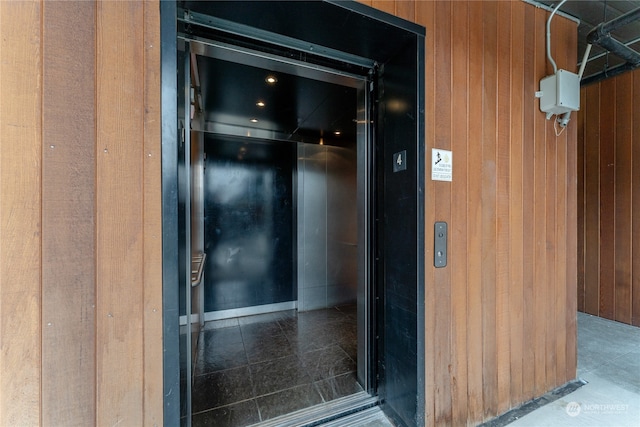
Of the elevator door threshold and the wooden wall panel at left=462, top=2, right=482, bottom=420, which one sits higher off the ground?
the wooden wall panel at left=462, top=2, right=482, bottom=420

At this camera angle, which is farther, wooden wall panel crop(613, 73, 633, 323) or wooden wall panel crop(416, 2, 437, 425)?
wooden wall panel crop(613, 73, 633, 323)

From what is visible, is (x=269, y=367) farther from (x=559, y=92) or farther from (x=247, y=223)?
(x=559, y=92)

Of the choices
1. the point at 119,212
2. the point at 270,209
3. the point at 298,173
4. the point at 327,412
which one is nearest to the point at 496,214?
the point at 327,412

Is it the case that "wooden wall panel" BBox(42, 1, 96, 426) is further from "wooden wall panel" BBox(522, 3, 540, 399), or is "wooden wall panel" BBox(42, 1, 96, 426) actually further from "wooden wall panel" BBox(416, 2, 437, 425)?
"wooden wall panel" BBox(522, 3, 540, 399)

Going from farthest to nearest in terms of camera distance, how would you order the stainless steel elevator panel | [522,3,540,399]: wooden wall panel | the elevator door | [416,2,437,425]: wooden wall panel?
the stainless steel elevator panel → the elevator door → [522,3,540,399]: wooden wall panel → [416,2,437,425]: wooden wall panel

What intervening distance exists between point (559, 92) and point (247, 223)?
3.08m

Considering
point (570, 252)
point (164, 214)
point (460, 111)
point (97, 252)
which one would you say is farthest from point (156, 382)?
point (570, 252)

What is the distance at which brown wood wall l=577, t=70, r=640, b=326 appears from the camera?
301cm

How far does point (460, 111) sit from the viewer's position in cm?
155

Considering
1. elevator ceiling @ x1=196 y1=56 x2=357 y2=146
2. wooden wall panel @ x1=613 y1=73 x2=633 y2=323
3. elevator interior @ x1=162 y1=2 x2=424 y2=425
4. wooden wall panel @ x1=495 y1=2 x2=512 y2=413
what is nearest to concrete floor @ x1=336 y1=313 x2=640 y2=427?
wooden wall panel @ x1=495 y1=2 x2=512 y2=413

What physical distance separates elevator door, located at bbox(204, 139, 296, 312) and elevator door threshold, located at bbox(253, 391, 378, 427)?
6.04 ft

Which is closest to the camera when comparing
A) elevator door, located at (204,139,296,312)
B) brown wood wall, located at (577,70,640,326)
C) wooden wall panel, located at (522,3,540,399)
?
wooden wall panel, located at (522,3,540,399)

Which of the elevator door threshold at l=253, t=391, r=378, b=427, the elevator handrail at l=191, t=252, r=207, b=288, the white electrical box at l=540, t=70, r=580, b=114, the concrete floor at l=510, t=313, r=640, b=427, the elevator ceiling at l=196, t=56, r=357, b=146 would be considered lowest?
the concrete floor at l=510, t=313, r=640, b=427

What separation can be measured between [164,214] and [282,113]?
7.01 ft
